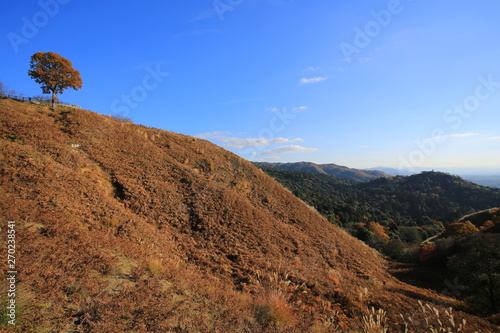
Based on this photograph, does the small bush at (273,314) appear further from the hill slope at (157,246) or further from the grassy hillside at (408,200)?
the grassy hillside at (408,200)

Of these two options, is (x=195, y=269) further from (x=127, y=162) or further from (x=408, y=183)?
(x=408, y=183)

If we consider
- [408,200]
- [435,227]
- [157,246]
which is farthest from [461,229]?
[408,200]

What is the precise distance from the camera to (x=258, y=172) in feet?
82.2

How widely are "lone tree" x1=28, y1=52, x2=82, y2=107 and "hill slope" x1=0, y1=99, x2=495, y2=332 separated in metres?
9.24

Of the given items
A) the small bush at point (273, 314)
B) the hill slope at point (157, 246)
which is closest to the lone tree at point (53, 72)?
the hill slope at point (157, 246)

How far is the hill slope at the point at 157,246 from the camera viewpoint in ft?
14.9

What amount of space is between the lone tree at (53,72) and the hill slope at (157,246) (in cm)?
924

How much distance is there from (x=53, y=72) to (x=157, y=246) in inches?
1095

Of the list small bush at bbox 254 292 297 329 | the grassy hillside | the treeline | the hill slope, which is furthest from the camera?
the grassy hillside

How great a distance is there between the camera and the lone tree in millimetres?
23594

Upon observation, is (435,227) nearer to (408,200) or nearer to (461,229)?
(408,200)

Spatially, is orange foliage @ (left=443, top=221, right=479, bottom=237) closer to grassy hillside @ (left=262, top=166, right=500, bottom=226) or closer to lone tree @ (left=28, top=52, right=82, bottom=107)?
grassy hillside @ (left=262, top=166, right=500, bottom=226)

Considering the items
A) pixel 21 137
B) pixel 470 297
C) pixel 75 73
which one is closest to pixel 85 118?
pixel 21 137

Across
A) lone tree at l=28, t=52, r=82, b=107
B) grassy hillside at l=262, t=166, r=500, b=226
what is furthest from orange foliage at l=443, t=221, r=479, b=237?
lone tree at l=28, t=52, r=82, b=107
